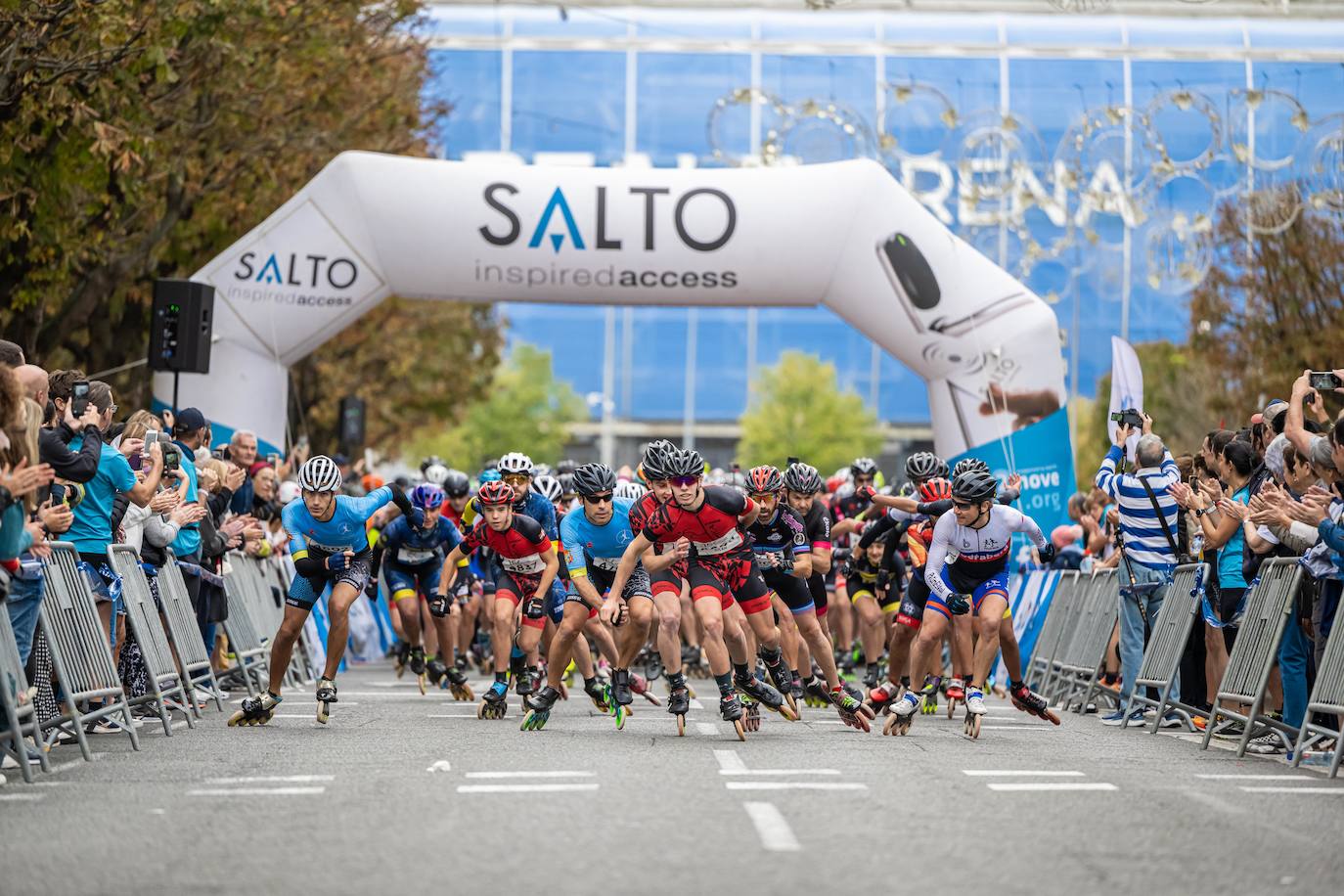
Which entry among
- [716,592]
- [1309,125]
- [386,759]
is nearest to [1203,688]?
[716,592]

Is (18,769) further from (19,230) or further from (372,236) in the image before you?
(372,236)

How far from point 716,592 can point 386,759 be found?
9.34 ft

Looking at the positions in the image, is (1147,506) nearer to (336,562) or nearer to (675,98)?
(336,562)

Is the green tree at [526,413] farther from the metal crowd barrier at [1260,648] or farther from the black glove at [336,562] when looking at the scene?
the metal crowd barrier at [1260,648]

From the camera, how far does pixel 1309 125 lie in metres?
27.9

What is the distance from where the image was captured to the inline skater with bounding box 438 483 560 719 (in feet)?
47.4

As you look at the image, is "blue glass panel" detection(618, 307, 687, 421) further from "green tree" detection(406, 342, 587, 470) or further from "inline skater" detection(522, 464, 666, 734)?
"inline skater" detection(522, 464, 666, 734)

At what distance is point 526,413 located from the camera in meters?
78.9

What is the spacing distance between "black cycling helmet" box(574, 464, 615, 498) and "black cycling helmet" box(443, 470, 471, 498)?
476 centimetres

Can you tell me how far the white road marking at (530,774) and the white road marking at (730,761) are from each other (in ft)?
2.54

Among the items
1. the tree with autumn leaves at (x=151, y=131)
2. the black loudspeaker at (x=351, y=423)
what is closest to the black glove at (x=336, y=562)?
the tree with autumn leaves at (x=151, y=131)

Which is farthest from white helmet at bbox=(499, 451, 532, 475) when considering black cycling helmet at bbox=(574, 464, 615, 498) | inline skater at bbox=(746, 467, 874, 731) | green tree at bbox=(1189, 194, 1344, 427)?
green tree at bbox=(1189, 194, 1344, 427)

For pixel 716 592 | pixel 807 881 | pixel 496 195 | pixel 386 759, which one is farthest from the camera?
pixel 496 195

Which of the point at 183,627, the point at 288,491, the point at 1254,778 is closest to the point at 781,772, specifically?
the point at 1254,778
